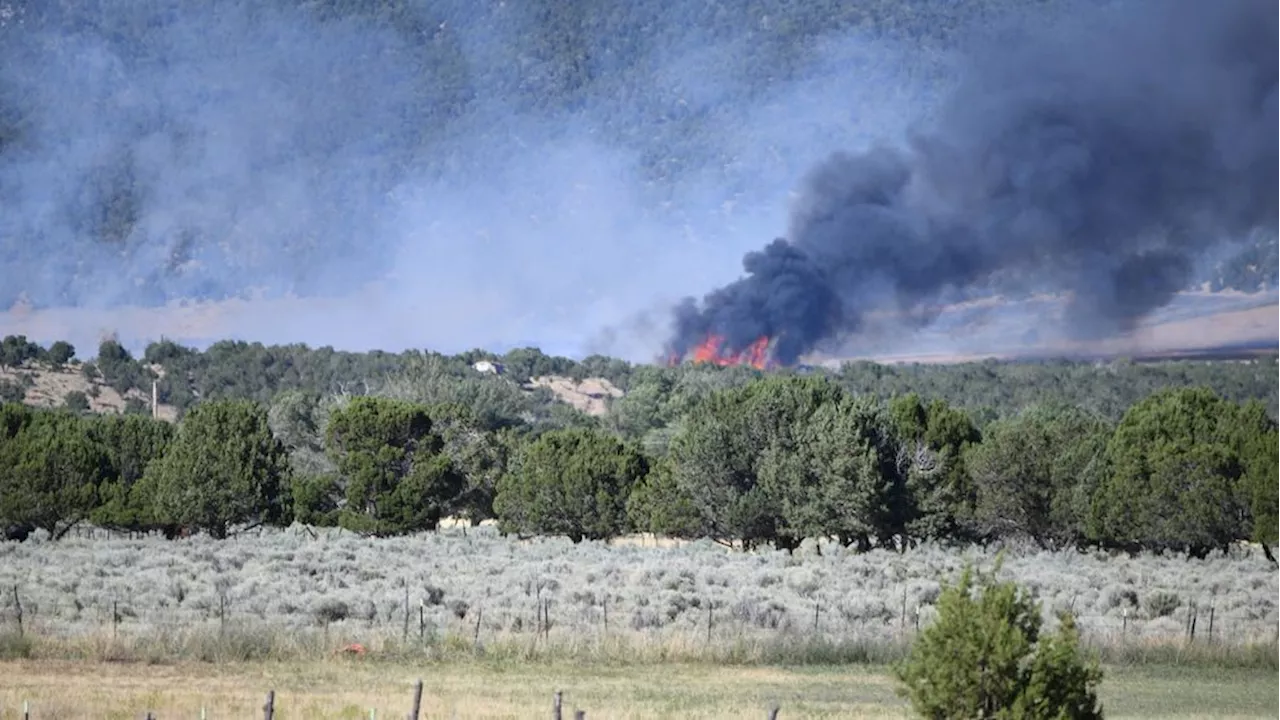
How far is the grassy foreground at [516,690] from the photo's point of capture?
24.4 metres

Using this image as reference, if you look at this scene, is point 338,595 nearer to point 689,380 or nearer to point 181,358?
point 689,380

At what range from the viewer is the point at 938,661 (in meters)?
17.5

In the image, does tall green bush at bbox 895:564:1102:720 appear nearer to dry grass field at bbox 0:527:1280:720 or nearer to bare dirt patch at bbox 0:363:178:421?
dry grass field at bbox 0:527:1280:720

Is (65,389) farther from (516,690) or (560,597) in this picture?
(516,690)

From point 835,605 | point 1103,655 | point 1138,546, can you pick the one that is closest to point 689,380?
point 1138,546

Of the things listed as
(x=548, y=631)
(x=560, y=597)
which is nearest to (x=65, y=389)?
(x=560, y=597)

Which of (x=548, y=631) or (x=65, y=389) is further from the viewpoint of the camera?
(x=65, y=389)

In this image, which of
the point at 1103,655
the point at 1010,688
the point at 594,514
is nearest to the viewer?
the point at 1010,688

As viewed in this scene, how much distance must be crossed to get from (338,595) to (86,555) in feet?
50.1

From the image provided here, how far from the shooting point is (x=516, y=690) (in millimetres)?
27562

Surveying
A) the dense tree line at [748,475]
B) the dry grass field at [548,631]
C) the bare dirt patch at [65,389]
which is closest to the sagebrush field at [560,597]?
the dry grass field at [548,631]

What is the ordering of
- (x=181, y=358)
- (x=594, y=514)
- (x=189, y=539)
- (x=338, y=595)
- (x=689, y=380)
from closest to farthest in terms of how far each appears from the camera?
(x=338, y=595)
(x=189, y=539)
(x=594, y=514)
(x=689, y=380)
(x=181, y=358)

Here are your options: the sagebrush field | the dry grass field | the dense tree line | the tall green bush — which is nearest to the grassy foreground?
the dry grass field

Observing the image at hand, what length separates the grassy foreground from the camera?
24375 millimetres
